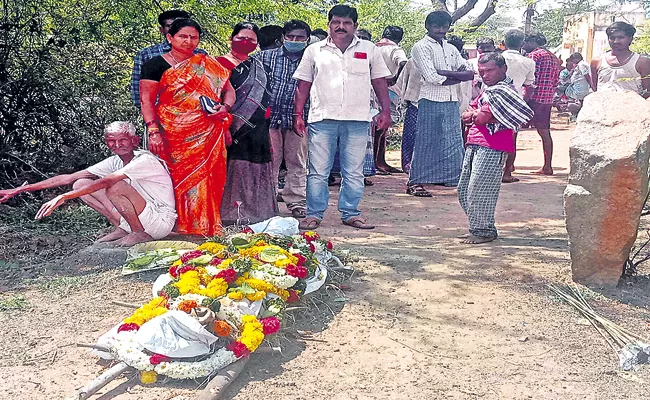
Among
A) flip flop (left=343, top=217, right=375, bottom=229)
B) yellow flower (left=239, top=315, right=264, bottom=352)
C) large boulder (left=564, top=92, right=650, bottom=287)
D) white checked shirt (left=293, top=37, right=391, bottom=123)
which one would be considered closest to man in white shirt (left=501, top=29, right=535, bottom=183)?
flip flop (left=343, top=217, right=375, bottom=229)

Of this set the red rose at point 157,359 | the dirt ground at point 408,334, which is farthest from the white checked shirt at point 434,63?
the red rose at point 157,359

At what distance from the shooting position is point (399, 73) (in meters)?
8.65

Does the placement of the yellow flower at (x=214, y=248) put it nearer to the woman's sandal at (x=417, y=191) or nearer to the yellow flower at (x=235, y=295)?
the yellow flower at (x=235, y=295)

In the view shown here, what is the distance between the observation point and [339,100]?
583cm

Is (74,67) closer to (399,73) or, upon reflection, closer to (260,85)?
(260,85)

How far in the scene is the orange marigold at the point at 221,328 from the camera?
11.0 ft

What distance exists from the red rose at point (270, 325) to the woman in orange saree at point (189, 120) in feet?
7.23

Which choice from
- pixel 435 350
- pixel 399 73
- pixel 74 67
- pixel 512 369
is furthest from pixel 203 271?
pixel 399 73

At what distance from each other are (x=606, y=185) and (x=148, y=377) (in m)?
2.92

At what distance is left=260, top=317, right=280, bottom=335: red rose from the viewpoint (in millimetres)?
3455

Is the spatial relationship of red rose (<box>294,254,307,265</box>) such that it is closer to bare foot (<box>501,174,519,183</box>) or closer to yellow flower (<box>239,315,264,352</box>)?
yellow flower (<box>239,315,264,352</box>)

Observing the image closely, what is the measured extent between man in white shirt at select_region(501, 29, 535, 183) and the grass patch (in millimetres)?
5968

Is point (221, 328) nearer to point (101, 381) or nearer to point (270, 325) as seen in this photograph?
point (270, 325)

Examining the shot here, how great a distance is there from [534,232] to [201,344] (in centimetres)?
377
